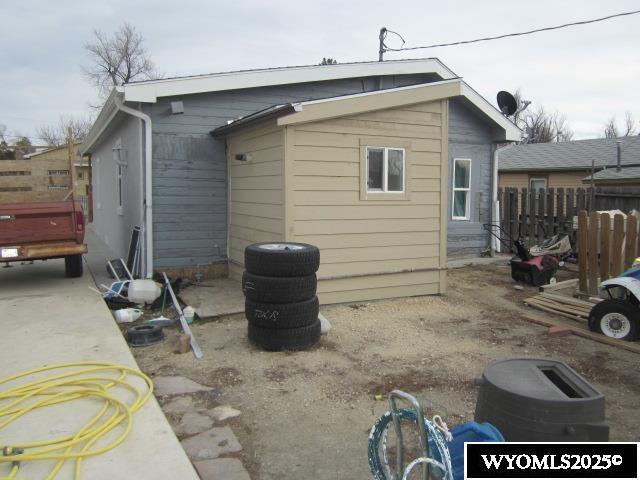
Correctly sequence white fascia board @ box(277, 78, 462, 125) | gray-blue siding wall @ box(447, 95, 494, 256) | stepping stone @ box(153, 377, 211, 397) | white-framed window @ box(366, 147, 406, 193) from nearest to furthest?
stepping stone @ box(153, 377, 211, 397) → white fascia board @ box(277, 78, 462, 125) → white-framed window @ box(366, 147, 406, 193) → gray-blue siding wall @ box(447, 95, 494, 256)

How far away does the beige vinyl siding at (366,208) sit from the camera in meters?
6.77

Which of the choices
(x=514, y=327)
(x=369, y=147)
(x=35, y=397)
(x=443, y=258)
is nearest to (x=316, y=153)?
(x=369, y=147)

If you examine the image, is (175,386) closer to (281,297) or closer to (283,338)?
(283,338)

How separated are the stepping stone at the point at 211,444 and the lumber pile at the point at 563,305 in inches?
194

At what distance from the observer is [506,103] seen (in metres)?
11.8

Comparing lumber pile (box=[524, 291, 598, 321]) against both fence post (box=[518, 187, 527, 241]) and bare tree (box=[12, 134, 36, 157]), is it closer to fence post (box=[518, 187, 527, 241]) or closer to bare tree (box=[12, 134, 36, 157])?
fence post (box=[518, 187, 527, 241])

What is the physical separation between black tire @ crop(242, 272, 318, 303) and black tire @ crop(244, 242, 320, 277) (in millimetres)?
55

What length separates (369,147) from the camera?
717 centimetres

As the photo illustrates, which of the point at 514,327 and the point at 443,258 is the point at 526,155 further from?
the point at 514,327

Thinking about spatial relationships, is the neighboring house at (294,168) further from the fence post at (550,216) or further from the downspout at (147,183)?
the fence post at (550,216)

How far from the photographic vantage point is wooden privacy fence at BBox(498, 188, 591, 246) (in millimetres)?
12305

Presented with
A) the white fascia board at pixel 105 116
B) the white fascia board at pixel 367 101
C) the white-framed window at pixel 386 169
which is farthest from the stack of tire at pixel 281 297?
the white fascia board at pixel 105 116

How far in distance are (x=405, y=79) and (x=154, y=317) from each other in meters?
6.80

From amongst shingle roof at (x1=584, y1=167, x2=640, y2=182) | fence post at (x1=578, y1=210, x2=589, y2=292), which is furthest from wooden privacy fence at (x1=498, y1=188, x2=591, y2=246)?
fence post at (x1=578, y1=210, x2=589, y2=292)
